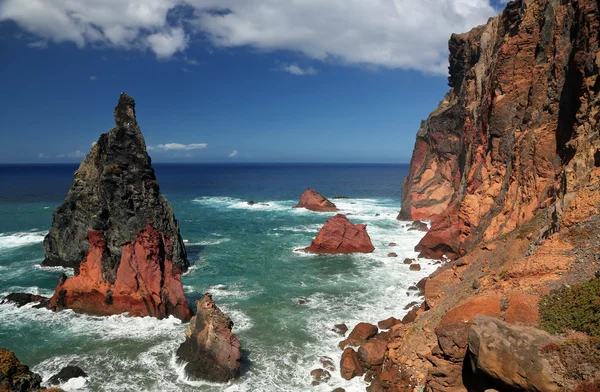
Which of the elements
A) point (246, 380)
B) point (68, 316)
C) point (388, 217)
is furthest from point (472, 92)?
point (68, 316)

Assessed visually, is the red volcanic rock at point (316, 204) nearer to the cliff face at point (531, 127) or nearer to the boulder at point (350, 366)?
the cliff face at point (531, 127)

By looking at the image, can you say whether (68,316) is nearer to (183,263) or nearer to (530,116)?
(183,263)

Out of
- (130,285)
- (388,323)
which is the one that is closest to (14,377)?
(130,285)

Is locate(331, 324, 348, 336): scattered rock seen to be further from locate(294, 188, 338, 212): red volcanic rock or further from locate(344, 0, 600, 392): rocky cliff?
locate(294, 188, 338, 212): red volcanic rock

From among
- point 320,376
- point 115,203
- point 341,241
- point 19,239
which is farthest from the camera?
point 19,239

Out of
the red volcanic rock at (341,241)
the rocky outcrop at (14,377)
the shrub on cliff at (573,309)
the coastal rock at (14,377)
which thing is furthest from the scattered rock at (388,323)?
the red volcanic rock at (341,241)

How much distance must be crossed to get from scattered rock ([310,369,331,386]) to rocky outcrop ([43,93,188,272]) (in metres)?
18.2

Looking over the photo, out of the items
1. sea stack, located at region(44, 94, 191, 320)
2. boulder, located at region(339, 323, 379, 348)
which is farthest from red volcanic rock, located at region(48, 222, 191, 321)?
boulder, located at region(339, 323, 379, 348)

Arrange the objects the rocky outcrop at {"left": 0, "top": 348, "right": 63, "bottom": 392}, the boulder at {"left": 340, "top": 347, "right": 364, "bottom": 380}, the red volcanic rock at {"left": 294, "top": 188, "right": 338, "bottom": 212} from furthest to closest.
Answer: the red volcanic rock at {"left": 294, "top": 188, "right": 338, "bottom": 212} < the boulder at {"left": 340, "top": 347, "right": 364, "bottom": 380} < the rocky outcrop at {"left": 0, "top": 348, "right": 63, "bottom": 392}

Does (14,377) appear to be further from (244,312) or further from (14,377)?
(244,312)

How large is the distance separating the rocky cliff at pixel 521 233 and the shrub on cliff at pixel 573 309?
0.21 feet

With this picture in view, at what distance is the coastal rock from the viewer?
1454 cm

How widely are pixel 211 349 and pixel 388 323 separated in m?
13.5

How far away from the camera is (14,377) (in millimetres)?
15016
